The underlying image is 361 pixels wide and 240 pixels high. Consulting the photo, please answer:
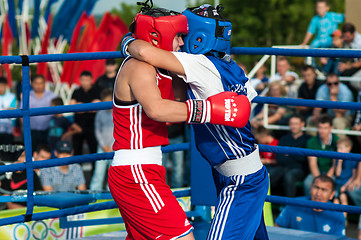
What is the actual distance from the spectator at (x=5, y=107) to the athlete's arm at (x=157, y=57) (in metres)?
5.01

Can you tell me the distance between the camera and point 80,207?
3.86 meters

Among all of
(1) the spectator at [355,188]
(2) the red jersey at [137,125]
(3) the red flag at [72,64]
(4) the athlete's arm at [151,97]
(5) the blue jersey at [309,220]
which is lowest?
(1) the spectator at [355,188]

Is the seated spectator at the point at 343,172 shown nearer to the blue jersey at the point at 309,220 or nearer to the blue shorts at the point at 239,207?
the blue jersey at the point at 309,220

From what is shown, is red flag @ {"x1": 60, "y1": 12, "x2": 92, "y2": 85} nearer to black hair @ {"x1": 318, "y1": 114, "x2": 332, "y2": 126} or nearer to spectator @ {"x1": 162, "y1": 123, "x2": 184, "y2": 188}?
spectator @ {"x1": 162, "y1": 123, "x2": 184, "y2": 188}

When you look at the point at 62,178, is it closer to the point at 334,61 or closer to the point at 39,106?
the point at 39,106

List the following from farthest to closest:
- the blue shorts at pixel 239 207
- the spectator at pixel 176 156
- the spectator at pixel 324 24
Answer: the spectator at pixel 324 24, the spectator at pixel 176 156, the blue shorts at pixel 239 207

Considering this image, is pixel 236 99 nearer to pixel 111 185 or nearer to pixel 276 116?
pixel 111 185

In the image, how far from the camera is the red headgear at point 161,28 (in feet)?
9.11

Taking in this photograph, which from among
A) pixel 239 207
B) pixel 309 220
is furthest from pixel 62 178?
pixel 239 207

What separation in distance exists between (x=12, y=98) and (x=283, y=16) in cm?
3089

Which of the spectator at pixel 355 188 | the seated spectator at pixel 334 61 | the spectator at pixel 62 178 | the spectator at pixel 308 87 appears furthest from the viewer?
the seated spectator at pixel 334 61

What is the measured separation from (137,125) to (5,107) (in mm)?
5258

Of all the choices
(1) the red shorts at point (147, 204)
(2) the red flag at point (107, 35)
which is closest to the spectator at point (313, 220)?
(1) the red shorts at point (147, 204)

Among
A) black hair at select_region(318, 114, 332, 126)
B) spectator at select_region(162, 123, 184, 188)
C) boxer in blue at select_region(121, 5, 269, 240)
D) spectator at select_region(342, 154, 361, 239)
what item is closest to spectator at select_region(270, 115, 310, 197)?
black hair at select_region(318, 114, 332, 126)
